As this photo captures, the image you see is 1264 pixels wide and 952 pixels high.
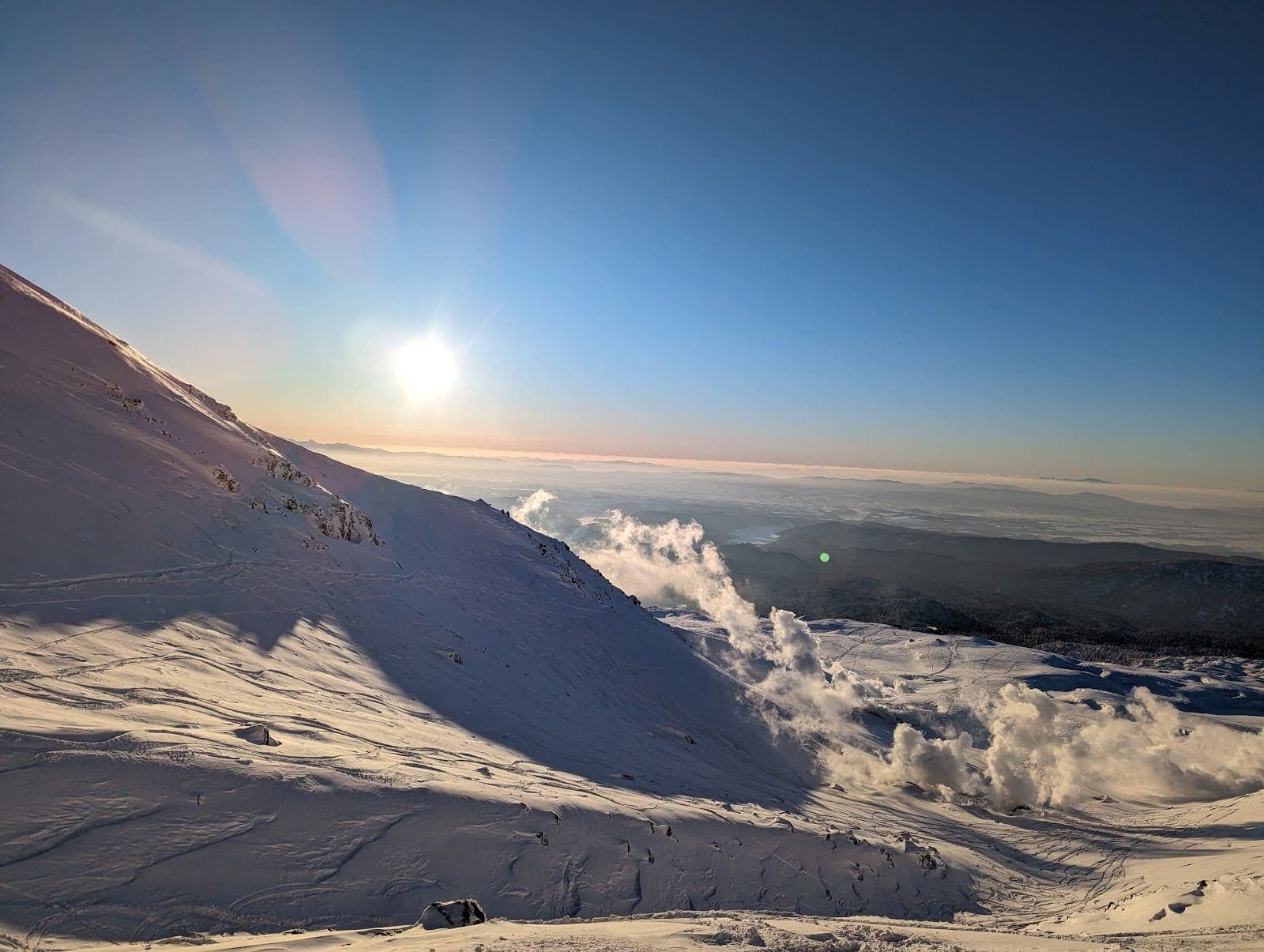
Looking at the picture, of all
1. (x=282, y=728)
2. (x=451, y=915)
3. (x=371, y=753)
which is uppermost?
(x=282, y=728)

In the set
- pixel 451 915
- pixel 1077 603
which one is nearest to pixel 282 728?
pixel 451 915

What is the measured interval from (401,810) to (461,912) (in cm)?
162

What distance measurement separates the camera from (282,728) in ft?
25.3

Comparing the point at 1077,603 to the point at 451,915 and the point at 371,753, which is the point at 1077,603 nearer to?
the point at 371,753

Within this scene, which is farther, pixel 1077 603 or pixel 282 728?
pixel 1077 603

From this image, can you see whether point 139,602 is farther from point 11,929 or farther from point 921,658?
point 921,658

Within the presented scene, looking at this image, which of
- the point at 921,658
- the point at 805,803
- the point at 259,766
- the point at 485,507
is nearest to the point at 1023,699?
the point at 921,658

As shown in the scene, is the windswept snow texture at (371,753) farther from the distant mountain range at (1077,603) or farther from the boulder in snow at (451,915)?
the distant mountain range at (1077,603)

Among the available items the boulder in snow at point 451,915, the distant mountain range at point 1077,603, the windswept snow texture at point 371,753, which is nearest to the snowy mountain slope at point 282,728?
the windswept snow texture at point 371,753

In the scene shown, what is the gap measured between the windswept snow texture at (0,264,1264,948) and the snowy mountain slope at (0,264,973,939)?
47mm

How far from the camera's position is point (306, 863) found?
Answer: 5.46m

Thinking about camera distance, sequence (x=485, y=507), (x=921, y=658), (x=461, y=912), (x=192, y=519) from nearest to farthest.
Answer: (x=461, y=912) → (x=192, y=519) → (x=485, y=507) → (x=921, y=658)

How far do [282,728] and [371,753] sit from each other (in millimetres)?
1232

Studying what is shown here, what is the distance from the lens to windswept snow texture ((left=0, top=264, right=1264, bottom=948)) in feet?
17.0
